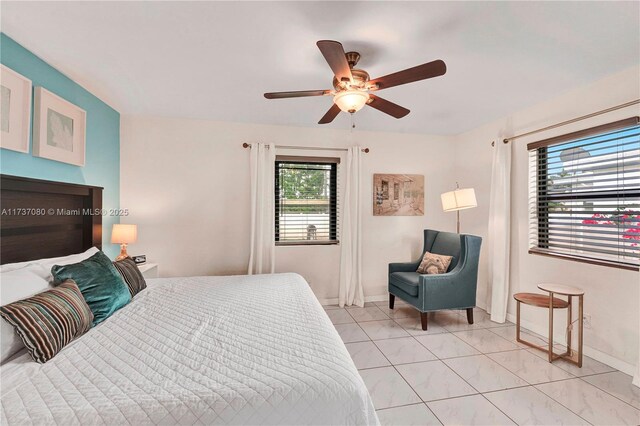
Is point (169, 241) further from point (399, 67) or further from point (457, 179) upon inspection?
point (457, 179)

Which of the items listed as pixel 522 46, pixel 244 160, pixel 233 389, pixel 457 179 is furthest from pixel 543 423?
pixel 244 160

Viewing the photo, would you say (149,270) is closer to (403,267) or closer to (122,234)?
(122,234)

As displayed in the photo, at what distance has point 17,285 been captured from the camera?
1612 mm

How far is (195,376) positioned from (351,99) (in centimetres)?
185

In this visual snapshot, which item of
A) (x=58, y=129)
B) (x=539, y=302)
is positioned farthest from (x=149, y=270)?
(x=539, y=302)

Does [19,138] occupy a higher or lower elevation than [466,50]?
lower

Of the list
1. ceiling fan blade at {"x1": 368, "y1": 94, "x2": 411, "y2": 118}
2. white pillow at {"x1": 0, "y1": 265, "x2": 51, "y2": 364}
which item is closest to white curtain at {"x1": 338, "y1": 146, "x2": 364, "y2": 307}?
ceiling fan blade at {"x1": 368, "y1": 94, "x2": 411, "y2": 118}

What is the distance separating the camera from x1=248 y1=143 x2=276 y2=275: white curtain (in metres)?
3.86

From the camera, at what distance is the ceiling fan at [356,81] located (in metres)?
1.73

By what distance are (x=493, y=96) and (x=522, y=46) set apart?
967mm

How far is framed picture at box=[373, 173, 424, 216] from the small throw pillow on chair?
0.77 meters

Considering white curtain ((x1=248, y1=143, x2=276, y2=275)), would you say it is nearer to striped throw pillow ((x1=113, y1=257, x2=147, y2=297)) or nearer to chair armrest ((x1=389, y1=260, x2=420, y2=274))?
striped throw pillow ((x1=113, y1=257, x2=147, y2=297))

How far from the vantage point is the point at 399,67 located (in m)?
2.42

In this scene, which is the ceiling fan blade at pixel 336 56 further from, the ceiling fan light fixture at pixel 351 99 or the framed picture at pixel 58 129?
the framed picture at pixel 58 129
